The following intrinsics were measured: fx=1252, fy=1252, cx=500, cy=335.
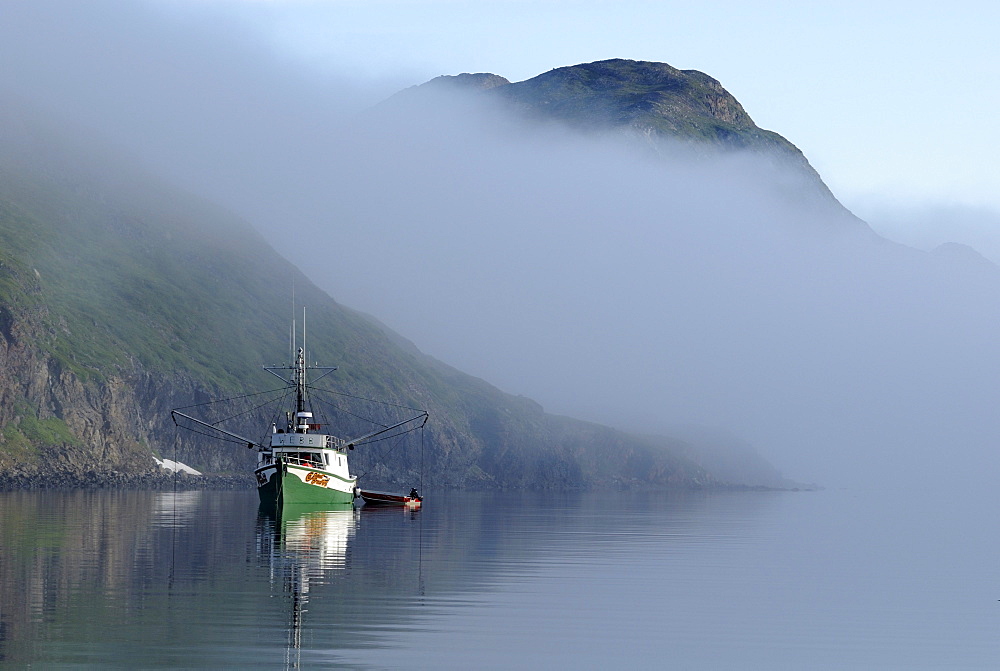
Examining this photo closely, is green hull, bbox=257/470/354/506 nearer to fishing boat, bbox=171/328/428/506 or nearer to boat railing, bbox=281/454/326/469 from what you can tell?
fishing boat, bbox=171/328/428/506

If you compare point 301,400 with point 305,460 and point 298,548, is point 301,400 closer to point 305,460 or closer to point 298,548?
point 305,460

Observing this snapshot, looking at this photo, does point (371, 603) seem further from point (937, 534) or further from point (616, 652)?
point (937, 534)

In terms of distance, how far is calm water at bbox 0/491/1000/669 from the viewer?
46344 mm

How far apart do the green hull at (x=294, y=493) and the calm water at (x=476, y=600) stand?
33.8 meters

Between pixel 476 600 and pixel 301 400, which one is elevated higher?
pixel 301 400

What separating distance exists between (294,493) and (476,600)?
104 metres

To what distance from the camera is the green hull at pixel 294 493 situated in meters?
158

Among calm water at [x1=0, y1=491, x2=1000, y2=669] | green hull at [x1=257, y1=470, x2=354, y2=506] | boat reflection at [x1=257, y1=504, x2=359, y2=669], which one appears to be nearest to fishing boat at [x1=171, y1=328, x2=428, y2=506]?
green hull at [x1=257, y1=470, x2=354, y2=506]

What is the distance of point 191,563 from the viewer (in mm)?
78375

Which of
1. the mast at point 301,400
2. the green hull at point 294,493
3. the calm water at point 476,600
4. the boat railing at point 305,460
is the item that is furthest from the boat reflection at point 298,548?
the mast at point 301,400

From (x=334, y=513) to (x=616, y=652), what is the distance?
116 m

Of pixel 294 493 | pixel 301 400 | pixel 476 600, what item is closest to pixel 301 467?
pixel 294 493

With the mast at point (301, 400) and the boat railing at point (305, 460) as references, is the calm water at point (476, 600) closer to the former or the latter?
the boat railing at point (305, 460)

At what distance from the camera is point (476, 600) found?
2490 inches
